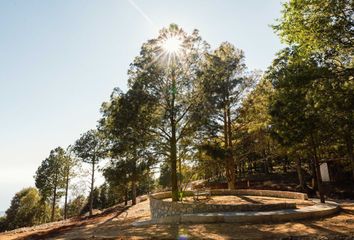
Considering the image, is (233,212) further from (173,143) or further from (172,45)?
(172,45)

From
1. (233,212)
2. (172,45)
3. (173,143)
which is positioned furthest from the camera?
(172,45)

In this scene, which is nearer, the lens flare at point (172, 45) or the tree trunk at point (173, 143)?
the tree trunk at point (173, 143)

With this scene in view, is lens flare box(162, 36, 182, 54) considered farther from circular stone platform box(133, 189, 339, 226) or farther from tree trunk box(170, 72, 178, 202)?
circular stone platform box(133, 189, 339, 226)

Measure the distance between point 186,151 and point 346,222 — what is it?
38.7ft

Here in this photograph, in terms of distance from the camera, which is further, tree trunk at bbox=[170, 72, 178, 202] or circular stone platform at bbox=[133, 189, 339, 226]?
tree trunk at bbox=[170, 72, 178, 202]

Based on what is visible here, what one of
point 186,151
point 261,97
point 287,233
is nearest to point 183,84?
point 186,151

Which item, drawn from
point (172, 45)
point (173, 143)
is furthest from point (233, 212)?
point (172, 45)

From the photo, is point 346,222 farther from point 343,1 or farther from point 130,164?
point 130,164

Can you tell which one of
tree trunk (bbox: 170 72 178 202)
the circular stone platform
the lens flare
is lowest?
the circular stone platform

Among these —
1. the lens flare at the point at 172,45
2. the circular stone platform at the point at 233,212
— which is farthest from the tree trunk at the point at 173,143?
the circular stone platform at the point at 233,212

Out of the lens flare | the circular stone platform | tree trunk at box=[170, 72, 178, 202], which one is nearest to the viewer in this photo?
the circular stone platform

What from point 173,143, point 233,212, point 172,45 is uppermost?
point 172,45

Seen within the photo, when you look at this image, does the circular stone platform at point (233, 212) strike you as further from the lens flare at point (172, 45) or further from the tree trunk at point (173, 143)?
the lens flare at point (172, 45)

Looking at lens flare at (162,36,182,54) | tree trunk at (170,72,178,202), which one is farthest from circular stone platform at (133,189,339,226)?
lens flare at (162,36,182,54)
